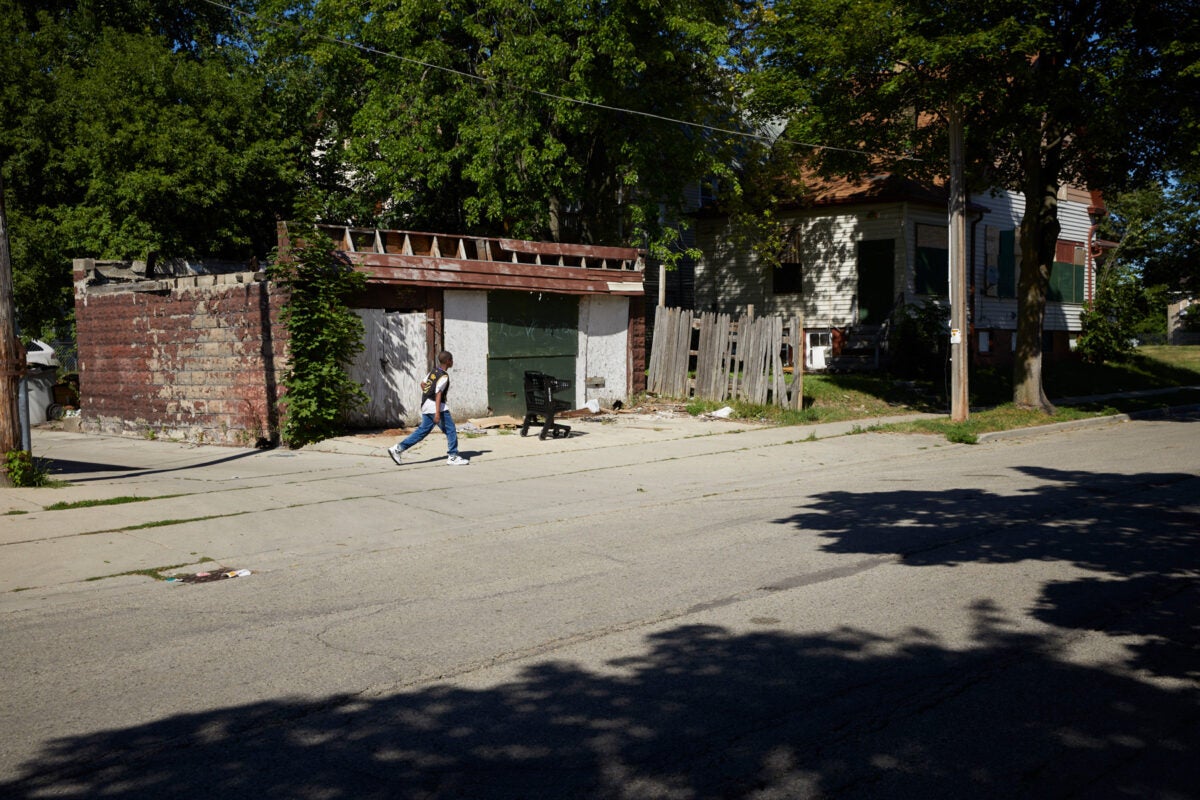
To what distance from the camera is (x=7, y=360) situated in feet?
37.0

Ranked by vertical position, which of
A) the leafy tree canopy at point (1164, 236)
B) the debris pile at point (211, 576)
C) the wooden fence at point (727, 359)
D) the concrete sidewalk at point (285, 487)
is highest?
the leafy tree canopy at point (1164, 236)

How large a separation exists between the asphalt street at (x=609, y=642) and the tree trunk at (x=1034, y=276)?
363 inches

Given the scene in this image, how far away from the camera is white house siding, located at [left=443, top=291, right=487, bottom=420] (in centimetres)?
1827

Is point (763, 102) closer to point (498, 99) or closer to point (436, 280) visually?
point (498, 99)

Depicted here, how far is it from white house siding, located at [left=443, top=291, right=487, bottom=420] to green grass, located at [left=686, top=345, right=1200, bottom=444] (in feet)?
14.5

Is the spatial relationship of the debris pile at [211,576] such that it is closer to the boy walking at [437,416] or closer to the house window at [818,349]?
the boy walking at [437,416]

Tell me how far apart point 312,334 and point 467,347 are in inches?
139

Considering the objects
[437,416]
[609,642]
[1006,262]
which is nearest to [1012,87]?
[437,416]

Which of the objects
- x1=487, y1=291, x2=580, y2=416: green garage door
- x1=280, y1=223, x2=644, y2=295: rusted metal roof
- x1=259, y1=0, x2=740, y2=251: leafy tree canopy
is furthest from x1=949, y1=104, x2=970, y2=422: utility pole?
x1=487, y1=291, x2=580, y2=416: green garage door

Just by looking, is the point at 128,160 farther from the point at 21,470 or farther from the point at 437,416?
the point at 437,416

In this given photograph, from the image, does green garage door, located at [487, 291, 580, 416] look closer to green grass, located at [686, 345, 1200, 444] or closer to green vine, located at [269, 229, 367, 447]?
green grass, located at [686, 345, 1200, 444]

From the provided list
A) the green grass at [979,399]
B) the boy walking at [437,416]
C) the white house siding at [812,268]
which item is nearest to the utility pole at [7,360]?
the boy walking at [437,416]

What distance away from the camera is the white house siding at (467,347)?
1827 centimetres

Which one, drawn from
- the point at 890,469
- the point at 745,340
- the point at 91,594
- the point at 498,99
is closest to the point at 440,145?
the point at 498,99
